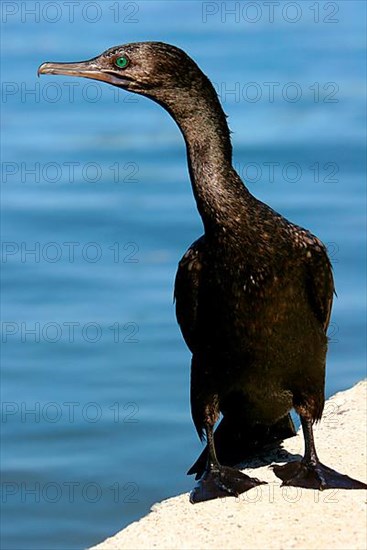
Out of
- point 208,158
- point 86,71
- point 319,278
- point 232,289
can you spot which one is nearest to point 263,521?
point 232,289

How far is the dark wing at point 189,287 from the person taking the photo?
25.9 ft

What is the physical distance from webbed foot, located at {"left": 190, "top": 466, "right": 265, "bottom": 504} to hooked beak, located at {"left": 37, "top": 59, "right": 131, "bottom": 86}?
171 cm

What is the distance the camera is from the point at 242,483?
26.0 feet

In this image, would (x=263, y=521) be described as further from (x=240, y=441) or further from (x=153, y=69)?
(x=153, y=69)

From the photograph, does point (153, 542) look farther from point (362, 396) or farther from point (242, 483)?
point (362, 396)

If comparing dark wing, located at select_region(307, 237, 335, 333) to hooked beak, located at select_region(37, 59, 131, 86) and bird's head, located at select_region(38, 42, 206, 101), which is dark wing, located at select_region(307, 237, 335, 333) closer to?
bird's head, located at select_region(38, 42, 206, 101)

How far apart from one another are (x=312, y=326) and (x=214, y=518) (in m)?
0.93

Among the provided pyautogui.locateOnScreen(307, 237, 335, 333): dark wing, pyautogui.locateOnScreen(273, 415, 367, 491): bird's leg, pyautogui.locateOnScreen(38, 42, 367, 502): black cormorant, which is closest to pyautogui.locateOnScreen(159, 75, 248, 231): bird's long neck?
Result: pyautogui.locateOnScreen(38, 42, 367, 502): black cormorant

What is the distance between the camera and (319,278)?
7.85 metres

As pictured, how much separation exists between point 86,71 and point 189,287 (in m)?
1.00

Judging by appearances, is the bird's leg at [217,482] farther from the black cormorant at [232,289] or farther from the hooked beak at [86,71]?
the hooked beak at [86,71]

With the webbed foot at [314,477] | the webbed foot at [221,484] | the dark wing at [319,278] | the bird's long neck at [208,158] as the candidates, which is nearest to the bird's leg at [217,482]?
the webbed foot at [221,484]

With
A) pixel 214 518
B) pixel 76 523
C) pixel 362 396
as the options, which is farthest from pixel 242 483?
pixel 76 523

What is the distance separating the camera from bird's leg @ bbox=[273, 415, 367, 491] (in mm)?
7840
